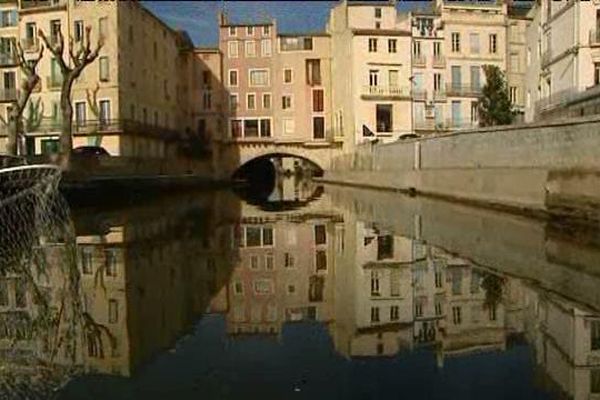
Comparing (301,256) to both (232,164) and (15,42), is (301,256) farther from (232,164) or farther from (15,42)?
(232,164)

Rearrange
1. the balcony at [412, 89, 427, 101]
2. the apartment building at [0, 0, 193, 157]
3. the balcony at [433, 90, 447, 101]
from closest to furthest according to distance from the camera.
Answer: the apartment building at [0, 0, 193, 157], the balcony at [412, 89, 427, 101], the balcony at [433, 90, 447, 101]

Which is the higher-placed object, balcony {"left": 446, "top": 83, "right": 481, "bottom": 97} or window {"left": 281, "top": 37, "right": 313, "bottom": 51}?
window {"left": 281, "top": 37, "right": 313, "bottom": 51}

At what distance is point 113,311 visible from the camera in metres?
12.7

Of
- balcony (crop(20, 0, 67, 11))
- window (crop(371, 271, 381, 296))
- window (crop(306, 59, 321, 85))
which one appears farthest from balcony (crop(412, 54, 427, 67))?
window (crop(371, 271, 381, 296))

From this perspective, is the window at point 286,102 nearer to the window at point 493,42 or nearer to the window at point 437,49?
the window at point 437,49

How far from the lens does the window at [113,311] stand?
39.3 feet

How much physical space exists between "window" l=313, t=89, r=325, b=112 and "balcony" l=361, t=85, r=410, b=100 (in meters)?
10.5

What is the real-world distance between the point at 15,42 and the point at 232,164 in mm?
26890

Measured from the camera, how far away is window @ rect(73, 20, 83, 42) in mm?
58125

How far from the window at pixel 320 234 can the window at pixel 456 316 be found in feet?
34.9

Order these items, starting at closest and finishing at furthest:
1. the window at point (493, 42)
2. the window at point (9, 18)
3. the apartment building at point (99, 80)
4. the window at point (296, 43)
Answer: the apartment building at point (99, 80), the window at point (9, 18), the window at point (493, 42), the window at point (296, 43)

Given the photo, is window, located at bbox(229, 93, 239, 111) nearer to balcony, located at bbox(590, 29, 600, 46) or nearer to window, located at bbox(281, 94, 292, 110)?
window, located at bbox(281, 94, 292, 110)

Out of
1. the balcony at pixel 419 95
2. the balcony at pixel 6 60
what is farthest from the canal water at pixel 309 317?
the balcony at pixel 419 95

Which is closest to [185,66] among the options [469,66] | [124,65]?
[124,65]
